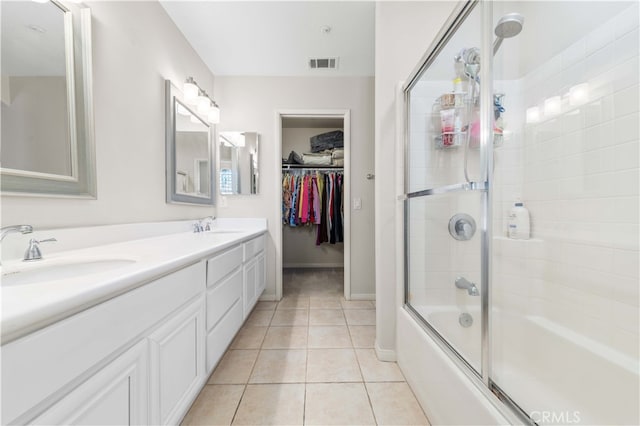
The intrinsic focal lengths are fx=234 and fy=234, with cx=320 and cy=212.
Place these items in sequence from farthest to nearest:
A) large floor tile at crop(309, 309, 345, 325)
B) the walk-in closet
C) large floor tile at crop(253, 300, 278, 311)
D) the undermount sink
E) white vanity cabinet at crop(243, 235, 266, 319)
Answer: the walk-in closet < large floor tile at crop(253, 300, 278, 311) < large floor tile at crop(309, 309, 345, 325) < white vanity cabinet at crop(243, 235, 266, 319) < the undermount sink

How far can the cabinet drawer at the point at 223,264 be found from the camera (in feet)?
3.75

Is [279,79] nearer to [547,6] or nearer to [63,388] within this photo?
[547,6]

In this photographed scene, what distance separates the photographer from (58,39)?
98cm

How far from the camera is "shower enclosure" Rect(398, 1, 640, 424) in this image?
2.89 ft

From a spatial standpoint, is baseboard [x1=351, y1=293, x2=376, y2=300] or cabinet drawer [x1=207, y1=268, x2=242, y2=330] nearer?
cabinet drawer [x1=207, y1=268, x2=242, y2=330]

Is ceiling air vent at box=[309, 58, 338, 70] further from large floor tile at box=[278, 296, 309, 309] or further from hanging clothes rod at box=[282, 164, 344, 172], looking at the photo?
large floor tile at box=[278, 296, 309, 309]

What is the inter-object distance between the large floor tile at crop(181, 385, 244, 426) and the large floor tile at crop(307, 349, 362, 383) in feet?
1.30

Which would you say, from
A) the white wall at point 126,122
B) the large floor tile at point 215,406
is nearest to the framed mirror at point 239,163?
the white wall at point 126,122

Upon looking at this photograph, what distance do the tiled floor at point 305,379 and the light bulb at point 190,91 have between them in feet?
6.34

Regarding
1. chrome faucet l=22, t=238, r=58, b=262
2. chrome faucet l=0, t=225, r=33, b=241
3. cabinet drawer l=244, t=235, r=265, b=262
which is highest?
chrome faucet l=0, t=225, r=33, b=241

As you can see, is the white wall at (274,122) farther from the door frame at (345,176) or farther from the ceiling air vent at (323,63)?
the ceiling air vent at (323,63)

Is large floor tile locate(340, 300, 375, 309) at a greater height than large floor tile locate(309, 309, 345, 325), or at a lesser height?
lesser

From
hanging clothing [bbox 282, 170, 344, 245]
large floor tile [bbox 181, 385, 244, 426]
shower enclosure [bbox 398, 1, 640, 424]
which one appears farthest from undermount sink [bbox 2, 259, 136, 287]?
hanging clothing [bbox 282, 170, 344, 245]

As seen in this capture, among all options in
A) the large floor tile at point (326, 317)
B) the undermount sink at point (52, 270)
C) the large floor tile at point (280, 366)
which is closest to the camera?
the undermount sink at point (52, 270)
